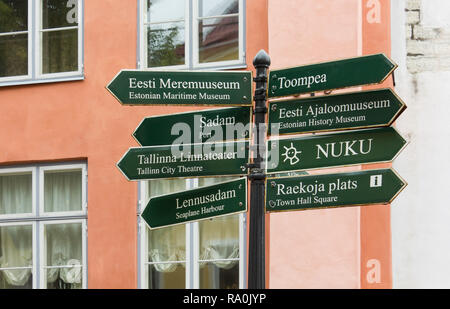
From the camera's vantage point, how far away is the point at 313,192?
7.03 meters

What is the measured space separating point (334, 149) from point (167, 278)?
4.48 meters

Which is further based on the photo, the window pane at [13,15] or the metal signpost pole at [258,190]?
the window pane at [13,15]

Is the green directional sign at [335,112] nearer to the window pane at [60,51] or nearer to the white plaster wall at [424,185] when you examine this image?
the white plaster wall at [424,185]

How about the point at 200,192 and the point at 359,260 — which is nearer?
the point at 200,192

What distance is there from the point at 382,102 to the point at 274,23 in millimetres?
3983

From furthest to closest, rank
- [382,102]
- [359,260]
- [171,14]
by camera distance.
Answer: [171,14] → [359,260] → [382,102]

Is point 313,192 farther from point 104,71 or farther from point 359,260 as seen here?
point 104,71

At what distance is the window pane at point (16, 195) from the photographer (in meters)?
11.7

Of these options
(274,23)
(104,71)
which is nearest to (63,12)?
(104,71)

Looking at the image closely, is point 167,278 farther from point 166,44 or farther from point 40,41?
point 40,41

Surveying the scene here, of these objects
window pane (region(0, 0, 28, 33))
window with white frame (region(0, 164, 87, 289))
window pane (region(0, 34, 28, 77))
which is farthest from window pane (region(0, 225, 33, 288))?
window pane (region(0, 0, 28, 33))

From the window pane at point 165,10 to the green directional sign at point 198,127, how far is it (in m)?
4.05

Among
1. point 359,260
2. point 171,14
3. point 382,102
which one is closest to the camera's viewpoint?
point 382,102

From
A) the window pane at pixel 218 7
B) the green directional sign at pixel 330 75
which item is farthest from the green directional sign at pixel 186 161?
the window pane at pixel 218 7
